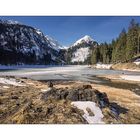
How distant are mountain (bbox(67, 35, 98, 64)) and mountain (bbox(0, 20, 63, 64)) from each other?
1.94ft

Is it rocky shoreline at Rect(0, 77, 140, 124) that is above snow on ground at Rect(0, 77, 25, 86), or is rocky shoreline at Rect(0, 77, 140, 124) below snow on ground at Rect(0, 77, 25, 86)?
below

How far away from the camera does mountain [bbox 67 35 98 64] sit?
41.8ft

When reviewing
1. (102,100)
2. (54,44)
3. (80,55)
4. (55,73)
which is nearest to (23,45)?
(54,44)

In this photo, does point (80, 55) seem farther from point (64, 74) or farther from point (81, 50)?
point (64, 74)

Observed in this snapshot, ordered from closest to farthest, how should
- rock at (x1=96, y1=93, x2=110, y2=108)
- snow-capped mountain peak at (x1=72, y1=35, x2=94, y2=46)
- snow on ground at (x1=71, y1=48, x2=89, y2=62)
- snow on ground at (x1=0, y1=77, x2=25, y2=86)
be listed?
rock at (x1=96, y1=93, x2=110, y2=108) < snow on ground at (x1=0, y1=77, x2=25, y2=86) < snow-capped mountain peak at (x1=72, y1=35, x2=94, y2=46) < snow on ground at (x1=71, y1=48, x2=89, y2=62)

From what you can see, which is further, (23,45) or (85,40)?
(23,45)

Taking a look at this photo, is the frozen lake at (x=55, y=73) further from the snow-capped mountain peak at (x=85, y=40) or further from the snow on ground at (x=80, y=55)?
the snow-capped mountain peak at (x=85, y=40)

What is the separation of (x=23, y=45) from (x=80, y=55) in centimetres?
271

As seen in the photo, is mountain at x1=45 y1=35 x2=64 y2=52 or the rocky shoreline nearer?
the rocky shoreline

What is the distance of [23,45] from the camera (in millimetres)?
14523

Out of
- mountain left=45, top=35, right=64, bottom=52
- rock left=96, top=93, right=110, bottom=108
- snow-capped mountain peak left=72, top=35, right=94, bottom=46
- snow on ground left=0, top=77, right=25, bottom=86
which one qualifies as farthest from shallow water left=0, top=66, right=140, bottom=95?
snow-capped mountain peak left=72, top=35, right=94, bottom=46

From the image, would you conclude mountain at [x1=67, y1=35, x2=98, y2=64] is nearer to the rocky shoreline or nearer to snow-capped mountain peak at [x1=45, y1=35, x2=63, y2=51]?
snow-capped mountain peak at [x1=45, y1=35, x2=63, y2=51]

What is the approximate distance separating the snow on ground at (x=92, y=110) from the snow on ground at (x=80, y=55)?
3.20 meters
